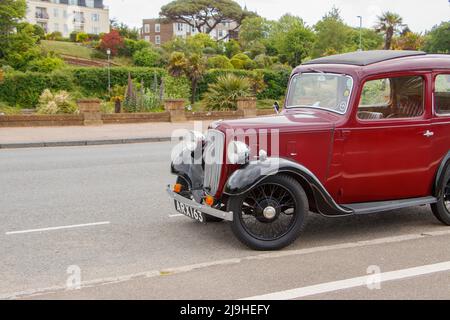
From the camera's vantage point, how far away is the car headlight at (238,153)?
5844 millimetres

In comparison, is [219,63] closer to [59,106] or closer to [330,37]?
[330,37]

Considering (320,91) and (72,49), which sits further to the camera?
(72,49)

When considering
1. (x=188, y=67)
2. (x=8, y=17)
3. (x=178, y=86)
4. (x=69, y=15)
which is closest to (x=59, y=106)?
(x=178, y=86)

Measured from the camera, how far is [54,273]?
5176 mm

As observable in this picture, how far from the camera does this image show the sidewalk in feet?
58.2

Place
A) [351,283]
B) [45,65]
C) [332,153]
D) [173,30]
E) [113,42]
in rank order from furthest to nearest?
[173,30]
[113,42]
[45,65]
[332,153]
[351,283]

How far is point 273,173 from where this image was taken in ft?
A: 18.7

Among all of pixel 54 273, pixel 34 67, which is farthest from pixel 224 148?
pixel 34 67

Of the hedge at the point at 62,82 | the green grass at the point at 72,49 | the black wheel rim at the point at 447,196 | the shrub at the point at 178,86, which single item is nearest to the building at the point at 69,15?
the green grass at the point at 72,49

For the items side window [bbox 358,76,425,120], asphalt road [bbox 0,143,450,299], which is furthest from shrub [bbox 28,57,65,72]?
side window [bbox 358,76,425,120]

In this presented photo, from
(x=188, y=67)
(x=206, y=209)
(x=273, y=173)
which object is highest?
(x=188, y=67)

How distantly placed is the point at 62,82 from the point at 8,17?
14618 millimetres

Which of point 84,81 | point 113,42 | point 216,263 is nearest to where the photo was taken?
point 216,263

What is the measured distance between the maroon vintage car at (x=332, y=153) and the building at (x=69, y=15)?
110 m
